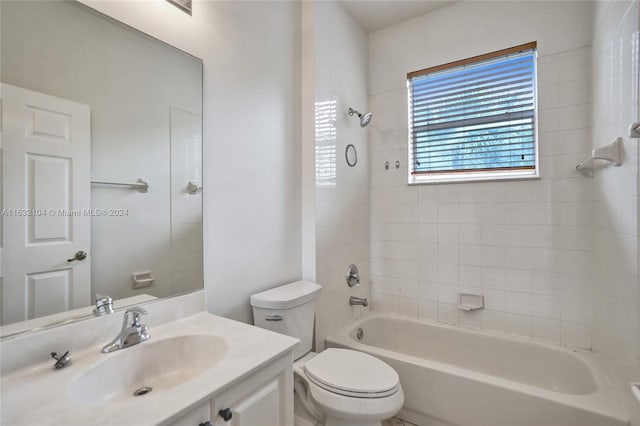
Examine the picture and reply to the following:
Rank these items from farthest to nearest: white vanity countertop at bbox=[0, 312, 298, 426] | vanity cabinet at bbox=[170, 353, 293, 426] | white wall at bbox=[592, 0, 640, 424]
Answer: white wall at bbox=[592, 0, 640, 424] < vanity cabinet at bbox=[170, 353, 293, 426] < white vanity countertop at bbox=[0, 312, 298, 426]

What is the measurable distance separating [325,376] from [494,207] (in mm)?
1660

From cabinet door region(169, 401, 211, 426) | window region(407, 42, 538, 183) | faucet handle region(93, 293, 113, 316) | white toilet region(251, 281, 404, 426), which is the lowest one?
white toilet region(251, 281, 404, 426)

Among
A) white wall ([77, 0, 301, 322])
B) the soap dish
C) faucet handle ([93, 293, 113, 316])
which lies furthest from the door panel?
the soap dish

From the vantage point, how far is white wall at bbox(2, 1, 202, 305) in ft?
3.00

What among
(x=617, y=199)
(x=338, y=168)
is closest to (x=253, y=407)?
(x=338, y=168)

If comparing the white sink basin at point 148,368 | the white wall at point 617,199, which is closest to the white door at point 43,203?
the white sink basin at point 148,368

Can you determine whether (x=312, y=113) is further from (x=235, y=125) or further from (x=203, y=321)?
(x=203, y=321)

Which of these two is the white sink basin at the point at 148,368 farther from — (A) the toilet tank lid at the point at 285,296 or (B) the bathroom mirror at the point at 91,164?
(A) the toilet tank lid at the point at 285,296

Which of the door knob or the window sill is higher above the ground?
the window sill

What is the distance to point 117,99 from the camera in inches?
43.3

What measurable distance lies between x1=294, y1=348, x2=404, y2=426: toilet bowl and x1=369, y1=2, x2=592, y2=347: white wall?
1.08 meters

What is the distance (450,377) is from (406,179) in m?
1.47

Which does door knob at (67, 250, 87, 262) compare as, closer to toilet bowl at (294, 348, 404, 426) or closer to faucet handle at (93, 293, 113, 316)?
faucet handle at (93, 293, 113, 316)

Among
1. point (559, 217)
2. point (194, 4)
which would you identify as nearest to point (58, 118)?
point (194, 4)
